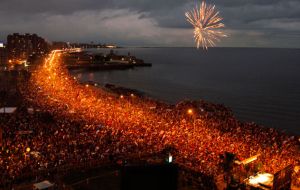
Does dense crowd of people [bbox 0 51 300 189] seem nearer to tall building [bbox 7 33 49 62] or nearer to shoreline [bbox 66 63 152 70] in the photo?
shoreline [bbox 66 63 152 70]

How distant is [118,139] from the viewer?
54.0 feet

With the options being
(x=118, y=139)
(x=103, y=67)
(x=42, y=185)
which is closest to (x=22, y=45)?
(x=103, y=67)

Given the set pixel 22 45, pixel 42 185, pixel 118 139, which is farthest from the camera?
pixel 22 45

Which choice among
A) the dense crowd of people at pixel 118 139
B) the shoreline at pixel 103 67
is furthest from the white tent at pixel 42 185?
the shoreline at pixel 103 67

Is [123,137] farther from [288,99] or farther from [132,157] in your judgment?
[288,99]

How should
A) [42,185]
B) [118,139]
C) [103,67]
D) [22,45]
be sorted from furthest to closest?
[22,45] < [103,67] < [118,139] < [42,185]

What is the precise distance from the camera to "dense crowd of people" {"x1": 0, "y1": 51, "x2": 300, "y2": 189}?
A: 13.2 meters

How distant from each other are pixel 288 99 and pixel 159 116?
34.5 m

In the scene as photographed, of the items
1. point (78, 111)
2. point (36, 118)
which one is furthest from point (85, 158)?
point (78, 111)

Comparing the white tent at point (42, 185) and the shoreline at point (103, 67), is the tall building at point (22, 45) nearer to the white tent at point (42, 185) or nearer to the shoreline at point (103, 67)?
the shoreline at point (103, 67)

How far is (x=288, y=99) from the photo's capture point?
169ft

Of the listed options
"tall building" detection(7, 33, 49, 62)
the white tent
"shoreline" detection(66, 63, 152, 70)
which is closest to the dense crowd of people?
the white tent

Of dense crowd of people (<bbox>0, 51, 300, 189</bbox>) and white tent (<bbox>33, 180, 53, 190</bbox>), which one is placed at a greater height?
white tent (<bbox>33, 180, 53, 190</bbox>)

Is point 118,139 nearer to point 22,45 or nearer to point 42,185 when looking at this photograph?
point 42,185
